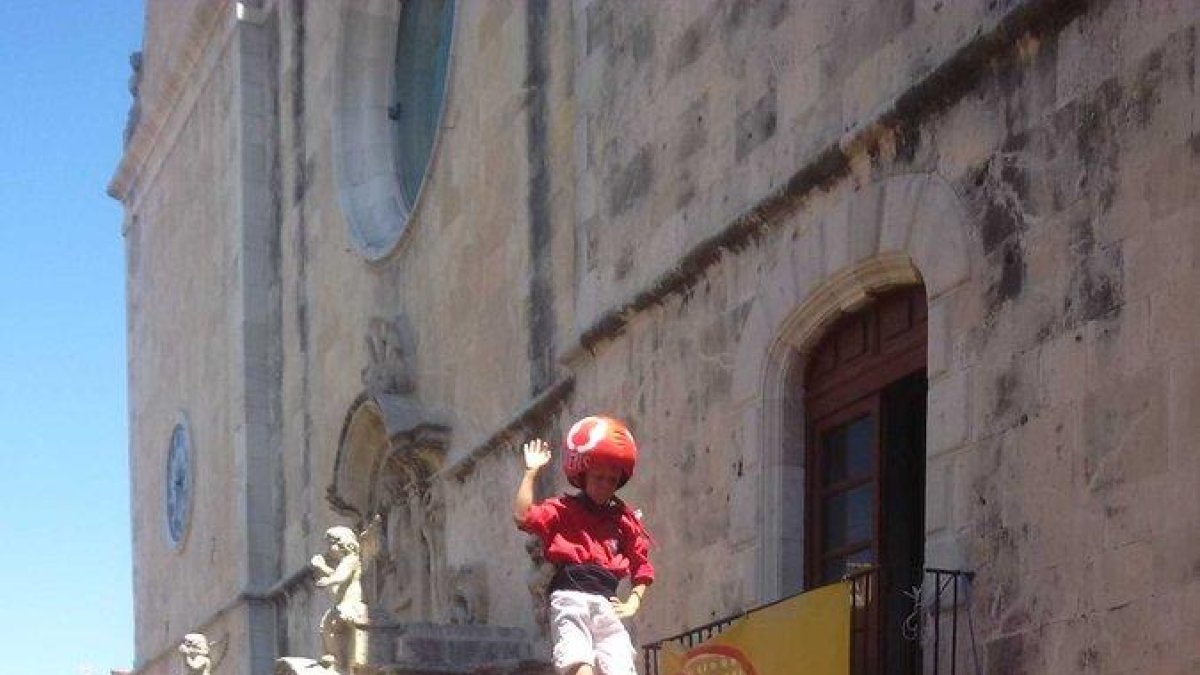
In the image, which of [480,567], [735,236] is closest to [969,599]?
[735,236]

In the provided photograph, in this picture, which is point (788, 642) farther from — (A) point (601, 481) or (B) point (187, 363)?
(B) point (187, 363)

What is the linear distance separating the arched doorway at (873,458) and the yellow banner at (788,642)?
1.06 ft

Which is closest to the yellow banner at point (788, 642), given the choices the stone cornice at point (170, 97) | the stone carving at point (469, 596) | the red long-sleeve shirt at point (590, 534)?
the red long-sleeve shirt at point (590, 534)

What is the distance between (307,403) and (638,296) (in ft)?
30.6

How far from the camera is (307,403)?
2095 centimetres

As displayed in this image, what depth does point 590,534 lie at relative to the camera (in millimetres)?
6801

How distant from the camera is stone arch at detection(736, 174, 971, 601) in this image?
29.8ft

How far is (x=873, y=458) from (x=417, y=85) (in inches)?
415

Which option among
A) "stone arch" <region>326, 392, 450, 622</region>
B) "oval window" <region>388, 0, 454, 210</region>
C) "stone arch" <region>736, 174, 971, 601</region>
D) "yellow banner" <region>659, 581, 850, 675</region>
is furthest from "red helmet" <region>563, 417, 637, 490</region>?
"oval window" <region>388, 0, 454, 210</region>

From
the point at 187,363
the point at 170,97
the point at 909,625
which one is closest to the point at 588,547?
the point at 909,625

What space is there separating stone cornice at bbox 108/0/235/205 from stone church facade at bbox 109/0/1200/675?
2.67 m

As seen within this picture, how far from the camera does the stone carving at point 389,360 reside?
1769 centimetres

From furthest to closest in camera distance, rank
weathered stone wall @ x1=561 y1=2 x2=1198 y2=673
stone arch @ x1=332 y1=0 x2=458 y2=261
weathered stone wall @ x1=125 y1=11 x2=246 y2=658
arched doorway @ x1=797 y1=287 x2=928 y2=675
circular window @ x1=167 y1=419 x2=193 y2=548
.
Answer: circular window @ x1=167 y1=419 x2=193 y2=548
weathered stone wall @ x1=125 y1=11 x2=246 y2=658
stone arch @ x1=332 y1=0 x2=458 y2=261
arched doorway @ x1=797 y1=287 x2=928 y2=675
weathered stone wall @ x1=561 y1=2 x2=1198 y2=673

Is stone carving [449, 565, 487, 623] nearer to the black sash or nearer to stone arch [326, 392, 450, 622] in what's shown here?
stone arch [326, 392, 450, 622]
